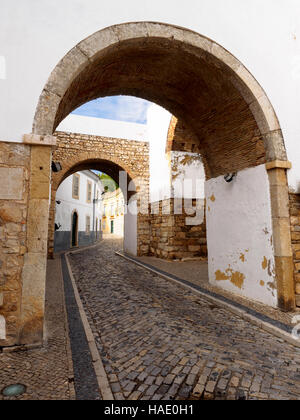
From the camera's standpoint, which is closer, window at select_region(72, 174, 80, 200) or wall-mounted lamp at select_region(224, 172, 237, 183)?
wall-mounted lamp at select_region(224, 172, 237, 183)

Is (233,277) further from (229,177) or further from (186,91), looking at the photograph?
(186,91)

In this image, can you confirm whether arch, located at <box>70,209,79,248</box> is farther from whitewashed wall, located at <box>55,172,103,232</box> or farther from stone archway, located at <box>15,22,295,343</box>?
stone archway, located at <box>15,22,295,343</box>

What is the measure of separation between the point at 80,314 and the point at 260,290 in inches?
121

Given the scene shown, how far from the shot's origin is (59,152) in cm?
1159

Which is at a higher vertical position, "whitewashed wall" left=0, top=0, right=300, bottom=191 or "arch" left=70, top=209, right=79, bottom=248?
"whitewashed wall" left=0, top=0, right=300, bottom=191

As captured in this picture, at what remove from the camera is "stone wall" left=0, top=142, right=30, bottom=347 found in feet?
9.11

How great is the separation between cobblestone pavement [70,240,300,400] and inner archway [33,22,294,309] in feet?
4.12

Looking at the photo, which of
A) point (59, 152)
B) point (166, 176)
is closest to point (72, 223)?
point (59, 152)

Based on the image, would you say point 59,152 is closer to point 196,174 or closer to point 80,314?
point 196,174

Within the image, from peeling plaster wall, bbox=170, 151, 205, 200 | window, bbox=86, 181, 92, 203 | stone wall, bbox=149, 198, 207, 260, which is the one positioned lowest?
stone wall, bbox=149, 198, 207, 260

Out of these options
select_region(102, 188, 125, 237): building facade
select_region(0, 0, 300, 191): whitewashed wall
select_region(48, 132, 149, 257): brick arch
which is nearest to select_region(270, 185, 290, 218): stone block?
select_region(0, 0, 300, 191): whitewashed wall

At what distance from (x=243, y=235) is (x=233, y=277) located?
93 cm

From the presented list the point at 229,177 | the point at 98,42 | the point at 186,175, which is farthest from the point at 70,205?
the point at 98,42

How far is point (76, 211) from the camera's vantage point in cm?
1952
